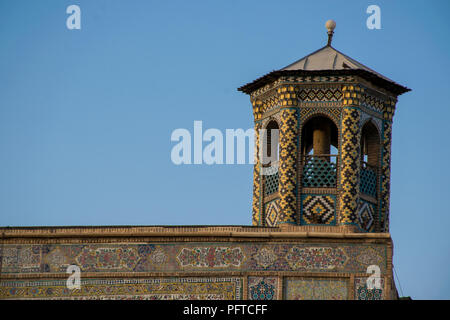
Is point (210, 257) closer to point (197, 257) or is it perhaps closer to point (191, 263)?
point (197, 257)

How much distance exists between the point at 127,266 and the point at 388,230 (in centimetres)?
562

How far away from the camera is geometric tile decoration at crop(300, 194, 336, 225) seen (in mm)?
25531

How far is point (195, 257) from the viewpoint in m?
24.3

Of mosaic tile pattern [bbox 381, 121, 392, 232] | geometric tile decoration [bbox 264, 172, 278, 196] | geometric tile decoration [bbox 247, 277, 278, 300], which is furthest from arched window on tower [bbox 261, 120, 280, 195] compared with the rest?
geometric tile decoration [bbox 247, 277, 278, 300]

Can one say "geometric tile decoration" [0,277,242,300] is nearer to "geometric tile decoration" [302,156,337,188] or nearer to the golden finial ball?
"geometric tile decoration" [302,156,337,188]

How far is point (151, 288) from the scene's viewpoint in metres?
24.1

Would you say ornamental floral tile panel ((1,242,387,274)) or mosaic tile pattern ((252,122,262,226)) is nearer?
ornamental floral tile panel ((1,242,387,274))

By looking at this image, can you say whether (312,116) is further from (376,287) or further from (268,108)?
(376,287)

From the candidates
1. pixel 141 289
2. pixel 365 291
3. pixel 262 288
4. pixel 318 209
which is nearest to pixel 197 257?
pixel 141 289

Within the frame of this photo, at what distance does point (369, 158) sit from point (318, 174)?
1.56 metres

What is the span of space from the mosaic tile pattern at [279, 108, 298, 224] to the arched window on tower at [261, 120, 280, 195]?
2.26ft

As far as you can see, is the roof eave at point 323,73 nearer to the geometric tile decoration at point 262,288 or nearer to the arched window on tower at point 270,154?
the arched window on tower at point 270,154
